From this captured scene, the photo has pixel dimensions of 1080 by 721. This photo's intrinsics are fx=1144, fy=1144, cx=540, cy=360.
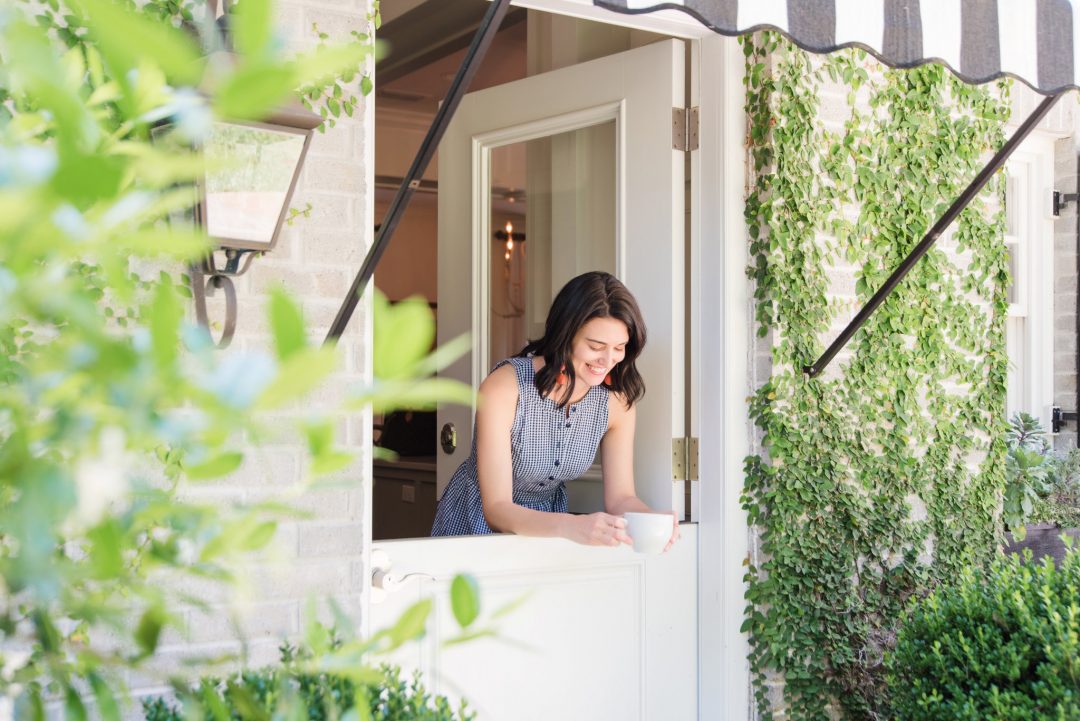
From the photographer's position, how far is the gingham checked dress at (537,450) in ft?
9.98

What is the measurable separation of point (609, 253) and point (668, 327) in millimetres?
422

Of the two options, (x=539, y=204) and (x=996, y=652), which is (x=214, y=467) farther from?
(x=539, y=204)

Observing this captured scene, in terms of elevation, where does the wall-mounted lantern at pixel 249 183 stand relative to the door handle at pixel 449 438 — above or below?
above

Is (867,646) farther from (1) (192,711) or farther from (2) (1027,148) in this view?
(1) (192,711)

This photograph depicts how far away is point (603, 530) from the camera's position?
2627 mm

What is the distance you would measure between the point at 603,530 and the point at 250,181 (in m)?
1.16

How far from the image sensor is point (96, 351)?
402mm

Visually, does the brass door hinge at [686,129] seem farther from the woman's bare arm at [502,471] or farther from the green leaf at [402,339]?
the green leaf at [402,339]

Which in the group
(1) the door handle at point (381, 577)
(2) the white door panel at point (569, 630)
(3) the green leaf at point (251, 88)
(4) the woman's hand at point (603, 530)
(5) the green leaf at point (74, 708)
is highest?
(3) the green leaf at point (251, 88)

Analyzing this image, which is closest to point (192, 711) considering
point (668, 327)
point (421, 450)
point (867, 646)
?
point (668, 327)

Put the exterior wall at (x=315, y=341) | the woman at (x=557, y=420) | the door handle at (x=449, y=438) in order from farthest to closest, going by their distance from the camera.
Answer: the door handle at (x=449, y=438) → the woman at (x=557, y=420) → the exterior wall at (x=315, y=341)

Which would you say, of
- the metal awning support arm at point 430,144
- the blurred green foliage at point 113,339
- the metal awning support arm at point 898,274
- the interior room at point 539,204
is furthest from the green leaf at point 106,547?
the interior room at point 539,204

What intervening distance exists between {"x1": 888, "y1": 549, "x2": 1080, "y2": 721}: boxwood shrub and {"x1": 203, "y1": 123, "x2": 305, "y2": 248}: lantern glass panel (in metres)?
1.76

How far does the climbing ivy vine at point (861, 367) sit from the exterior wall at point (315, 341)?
1.14 metres
